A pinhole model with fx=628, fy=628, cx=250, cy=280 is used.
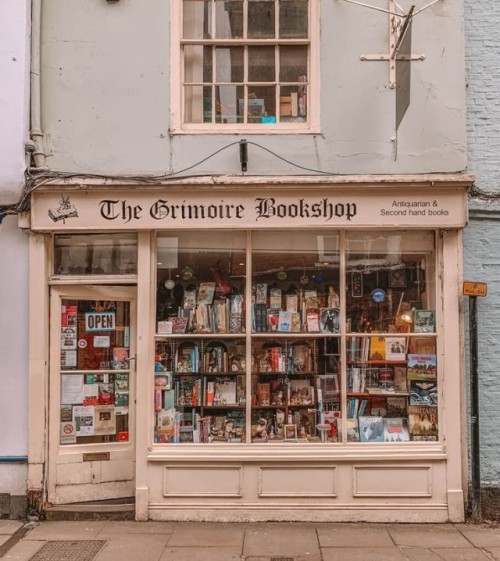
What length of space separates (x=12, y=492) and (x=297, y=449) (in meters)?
3.21

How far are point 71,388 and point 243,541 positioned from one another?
2.63 meters

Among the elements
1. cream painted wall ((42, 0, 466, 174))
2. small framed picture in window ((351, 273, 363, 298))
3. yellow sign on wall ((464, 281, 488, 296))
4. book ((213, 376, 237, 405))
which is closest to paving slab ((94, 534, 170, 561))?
book ((213, 376, 237, 405))

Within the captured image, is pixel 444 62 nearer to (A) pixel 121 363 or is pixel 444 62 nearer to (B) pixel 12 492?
(A) pixel 121 363

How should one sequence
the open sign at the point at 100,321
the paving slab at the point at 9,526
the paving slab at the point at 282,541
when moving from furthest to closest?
the open sign at the point at 100,321 → the paving slab at the point at 9,526 → the paving slab at the point at 282,541

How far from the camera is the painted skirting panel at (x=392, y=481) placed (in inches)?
271

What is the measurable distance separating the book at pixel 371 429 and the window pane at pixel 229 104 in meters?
3.78

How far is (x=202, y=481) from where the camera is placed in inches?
274

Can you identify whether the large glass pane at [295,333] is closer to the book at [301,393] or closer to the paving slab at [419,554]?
the book at [301,393]

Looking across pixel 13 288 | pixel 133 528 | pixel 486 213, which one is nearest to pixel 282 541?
pixel 133 528

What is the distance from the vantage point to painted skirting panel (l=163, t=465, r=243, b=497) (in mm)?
6922

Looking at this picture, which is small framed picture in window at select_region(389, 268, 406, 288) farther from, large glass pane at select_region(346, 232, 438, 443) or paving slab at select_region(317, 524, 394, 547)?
paving slab at select_region(317, 524, 394, 547)

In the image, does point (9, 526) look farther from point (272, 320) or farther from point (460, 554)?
point (460, 554)

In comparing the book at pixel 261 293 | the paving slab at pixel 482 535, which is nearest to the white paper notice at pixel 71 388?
the book at pixel 261 293

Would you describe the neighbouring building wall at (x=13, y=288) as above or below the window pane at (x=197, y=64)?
below
